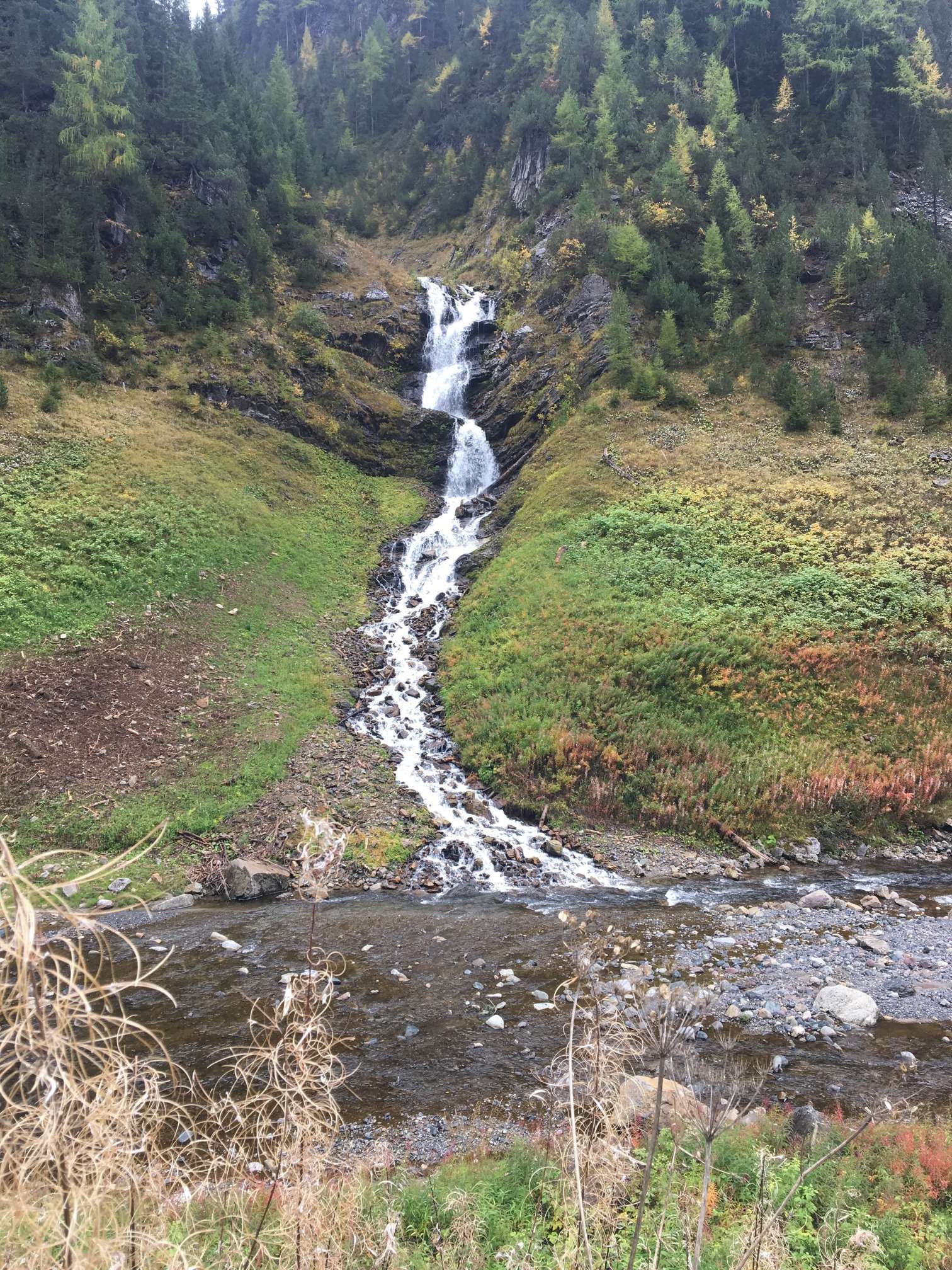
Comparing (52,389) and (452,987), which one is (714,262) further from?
(452,987)

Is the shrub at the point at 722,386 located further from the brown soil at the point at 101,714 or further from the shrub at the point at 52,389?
the shrub at the point at 52,389

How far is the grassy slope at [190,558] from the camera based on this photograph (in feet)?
49.6

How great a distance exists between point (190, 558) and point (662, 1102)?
21267 millimetres

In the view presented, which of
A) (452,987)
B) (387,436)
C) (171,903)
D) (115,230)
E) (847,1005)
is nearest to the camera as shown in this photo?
(847,1005)

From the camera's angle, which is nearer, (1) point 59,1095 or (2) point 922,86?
(1) point 59,1095

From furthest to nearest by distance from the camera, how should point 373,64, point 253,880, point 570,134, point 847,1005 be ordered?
1. point 373,64
2. point 570,134
3. point 253,880
4. point 847,1005

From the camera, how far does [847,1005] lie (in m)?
8.30

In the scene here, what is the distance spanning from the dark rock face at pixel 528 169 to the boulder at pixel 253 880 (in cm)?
5512

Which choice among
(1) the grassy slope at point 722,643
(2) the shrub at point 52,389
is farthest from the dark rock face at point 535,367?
(2) the shrub at point 52,389

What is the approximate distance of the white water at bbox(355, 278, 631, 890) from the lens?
44.1ft

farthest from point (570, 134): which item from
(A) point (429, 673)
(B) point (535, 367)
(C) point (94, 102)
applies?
(A) point (429, 673)

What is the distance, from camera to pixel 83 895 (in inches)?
435

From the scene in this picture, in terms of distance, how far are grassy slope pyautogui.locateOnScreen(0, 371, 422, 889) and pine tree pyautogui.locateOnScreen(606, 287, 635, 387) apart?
13884mm

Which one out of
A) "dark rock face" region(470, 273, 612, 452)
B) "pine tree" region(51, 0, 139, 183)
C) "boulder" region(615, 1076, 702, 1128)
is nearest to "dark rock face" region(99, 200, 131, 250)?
"pine tree" region(51, 0, 139, 183)
